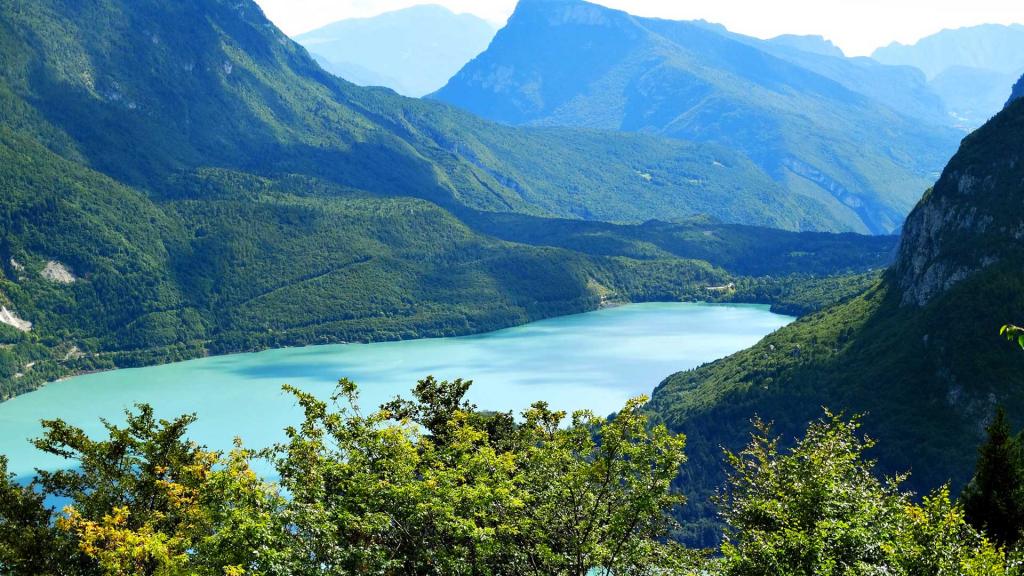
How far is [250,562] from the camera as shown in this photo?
2531 centimetres

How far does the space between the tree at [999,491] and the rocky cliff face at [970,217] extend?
71990 mm

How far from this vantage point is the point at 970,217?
114m

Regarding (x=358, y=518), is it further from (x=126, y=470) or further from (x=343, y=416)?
(x=126, y=470)

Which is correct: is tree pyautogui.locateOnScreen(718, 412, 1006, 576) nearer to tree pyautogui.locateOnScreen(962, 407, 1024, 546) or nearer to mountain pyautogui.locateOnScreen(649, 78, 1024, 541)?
tree pyautogui.locateOnScreen(962, 407, 1024, 546)

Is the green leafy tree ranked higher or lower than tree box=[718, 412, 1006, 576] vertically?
higher

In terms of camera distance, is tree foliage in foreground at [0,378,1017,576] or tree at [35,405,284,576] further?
tree at [35,405,284,576]

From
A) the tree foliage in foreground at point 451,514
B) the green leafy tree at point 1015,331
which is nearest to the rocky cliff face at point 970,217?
the tree foliage in foreground at point 451,514

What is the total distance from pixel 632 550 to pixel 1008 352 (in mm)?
75320

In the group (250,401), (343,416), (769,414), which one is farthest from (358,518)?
(250,401)

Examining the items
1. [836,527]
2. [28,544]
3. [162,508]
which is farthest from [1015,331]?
[28,544]

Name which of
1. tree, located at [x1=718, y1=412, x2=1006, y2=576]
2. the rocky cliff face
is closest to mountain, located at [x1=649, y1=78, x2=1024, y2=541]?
the rocky cliff face

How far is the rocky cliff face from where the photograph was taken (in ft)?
348

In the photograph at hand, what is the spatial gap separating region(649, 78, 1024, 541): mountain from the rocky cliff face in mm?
189

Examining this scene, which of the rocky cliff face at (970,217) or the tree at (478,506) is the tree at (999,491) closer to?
the tree at (478,506)
